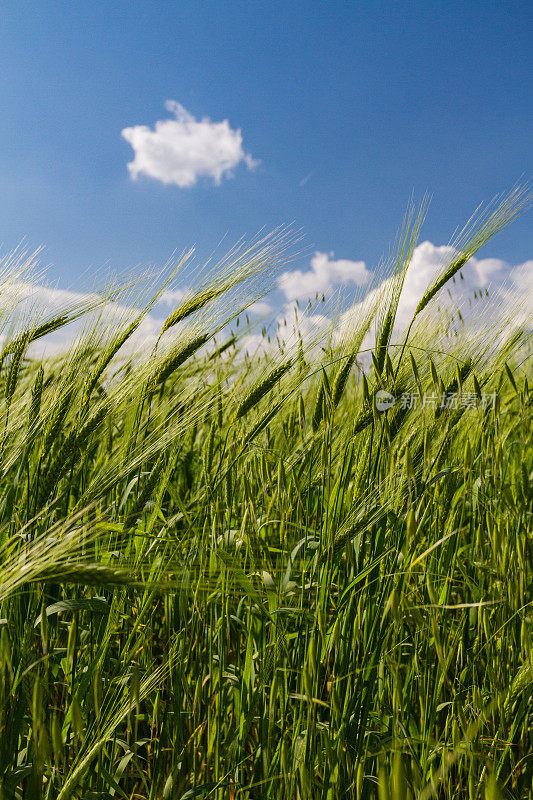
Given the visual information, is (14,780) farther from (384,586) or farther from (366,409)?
(366,409)

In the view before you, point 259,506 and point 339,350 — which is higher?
point 339,350

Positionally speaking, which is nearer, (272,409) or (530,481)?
(272,409)

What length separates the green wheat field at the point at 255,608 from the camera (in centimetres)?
86

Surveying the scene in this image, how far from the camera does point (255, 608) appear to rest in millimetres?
1152

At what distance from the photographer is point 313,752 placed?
850 millimetres

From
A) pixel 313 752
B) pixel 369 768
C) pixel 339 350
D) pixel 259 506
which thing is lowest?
pixel 369 768

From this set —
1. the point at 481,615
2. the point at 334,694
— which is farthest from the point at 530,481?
the point at 334,694

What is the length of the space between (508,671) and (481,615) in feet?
0.50

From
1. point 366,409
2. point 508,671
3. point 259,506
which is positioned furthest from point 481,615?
point 259,506

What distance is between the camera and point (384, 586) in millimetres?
1111

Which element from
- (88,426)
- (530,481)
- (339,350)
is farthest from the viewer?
(530,481)

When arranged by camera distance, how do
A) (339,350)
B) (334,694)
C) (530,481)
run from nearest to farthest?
(334,694), (339,350), (530,481)

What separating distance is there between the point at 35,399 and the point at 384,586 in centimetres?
89

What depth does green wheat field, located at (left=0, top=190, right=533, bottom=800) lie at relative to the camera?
860 millimetres
